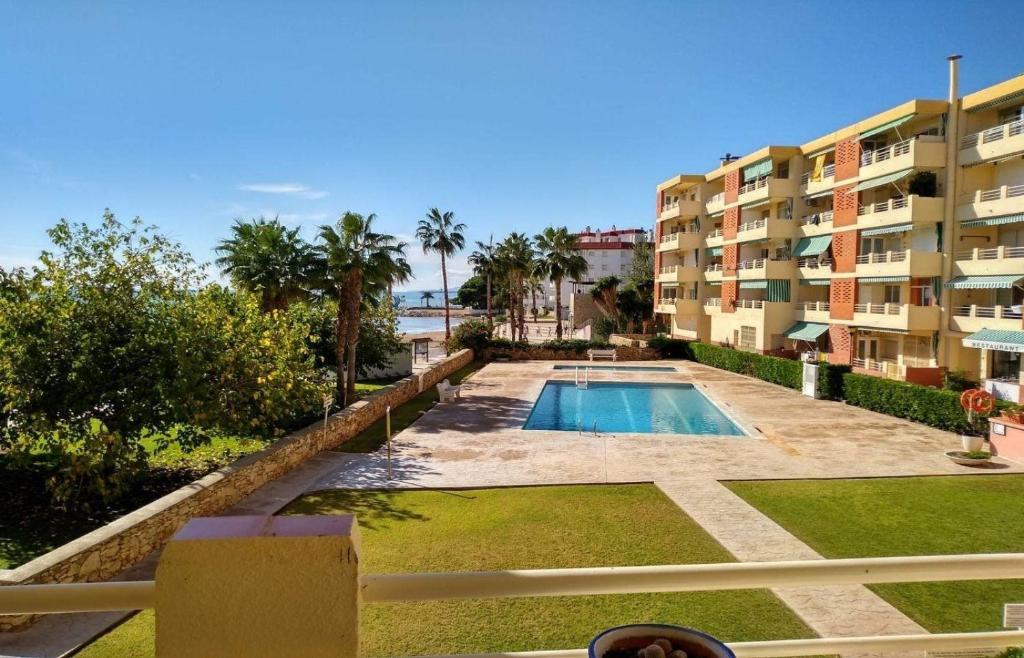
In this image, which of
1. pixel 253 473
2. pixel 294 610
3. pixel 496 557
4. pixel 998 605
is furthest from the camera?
pixel 253 473

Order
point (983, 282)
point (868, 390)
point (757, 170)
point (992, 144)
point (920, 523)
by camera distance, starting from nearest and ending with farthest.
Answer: point (920, 523)
point (868, 390)
point (992, 144)
point (983, 282)
point (757, 170)

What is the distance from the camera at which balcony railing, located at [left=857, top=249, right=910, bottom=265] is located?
2703 centimetres

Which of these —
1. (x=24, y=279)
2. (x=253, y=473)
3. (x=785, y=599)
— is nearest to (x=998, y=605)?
(x=785, y=599)

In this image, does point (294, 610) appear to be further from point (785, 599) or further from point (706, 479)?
point (706, 479)

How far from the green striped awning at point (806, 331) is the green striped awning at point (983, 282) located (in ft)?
24.8

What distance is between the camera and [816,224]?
33.6 meters

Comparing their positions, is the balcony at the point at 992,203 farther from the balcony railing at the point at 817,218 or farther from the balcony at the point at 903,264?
the balcony railing at the point at 817,218

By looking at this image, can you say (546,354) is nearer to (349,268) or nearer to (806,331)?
(806,331)

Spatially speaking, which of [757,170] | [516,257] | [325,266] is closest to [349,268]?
[325,266]

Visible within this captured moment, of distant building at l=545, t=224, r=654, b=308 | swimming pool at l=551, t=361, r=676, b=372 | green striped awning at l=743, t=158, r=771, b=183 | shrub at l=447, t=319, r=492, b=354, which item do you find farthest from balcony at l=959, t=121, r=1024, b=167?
distant building at l=545, t=224, r=654, b=308

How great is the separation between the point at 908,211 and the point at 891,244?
345cm

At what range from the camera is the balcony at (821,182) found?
32.0m

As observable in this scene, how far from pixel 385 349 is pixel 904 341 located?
22867mm

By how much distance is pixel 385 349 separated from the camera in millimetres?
28641
